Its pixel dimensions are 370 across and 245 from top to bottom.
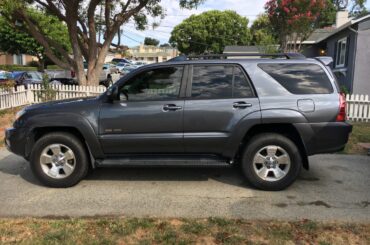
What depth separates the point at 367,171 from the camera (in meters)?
6.54

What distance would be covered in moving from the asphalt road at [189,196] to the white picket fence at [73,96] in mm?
5887

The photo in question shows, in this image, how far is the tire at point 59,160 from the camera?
5.58 m

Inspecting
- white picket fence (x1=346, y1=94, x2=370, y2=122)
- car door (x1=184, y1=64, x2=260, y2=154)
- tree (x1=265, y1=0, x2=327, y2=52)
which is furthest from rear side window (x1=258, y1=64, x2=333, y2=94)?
tree (x1=265, y1=0, x2=327, y2=52)

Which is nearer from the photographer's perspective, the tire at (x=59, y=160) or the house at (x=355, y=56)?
the tire at (x=59, y=160)

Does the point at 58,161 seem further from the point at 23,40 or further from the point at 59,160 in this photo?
the point at 23,40

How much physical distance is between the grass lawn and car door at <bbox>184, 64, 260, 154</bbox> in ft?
4.28

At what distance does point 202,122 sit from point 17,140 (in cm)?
259

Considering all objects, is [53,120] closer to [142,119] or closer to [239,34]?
[142,119]

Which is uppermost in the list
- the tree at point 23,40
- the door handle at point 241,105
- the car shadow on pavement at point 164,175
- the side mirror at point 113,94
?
the tree at point 23,40

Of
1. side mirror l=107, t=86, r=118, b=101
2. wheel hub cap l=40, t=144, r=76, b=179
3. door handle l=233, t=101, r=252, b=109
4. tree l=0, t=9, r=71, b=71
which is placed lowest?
wheel hub cap l=40, t=144, r=76, b=179

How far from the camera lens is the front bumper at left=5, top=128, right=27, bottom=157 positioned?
5660mm

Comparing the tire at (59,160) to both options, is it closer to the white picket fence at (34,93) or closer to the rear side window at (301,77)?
the rear side window at (301,77)

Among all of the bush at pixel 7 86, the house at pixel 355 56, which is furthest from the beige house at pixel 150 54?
the bush at pixel 7 86

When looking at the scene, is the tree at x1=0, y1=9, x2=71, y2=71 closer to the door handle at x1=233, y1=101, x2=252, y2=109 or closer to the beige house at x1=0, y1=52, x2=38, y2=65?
the beige house at x1=0, y1=52, x2=38, y2=65
